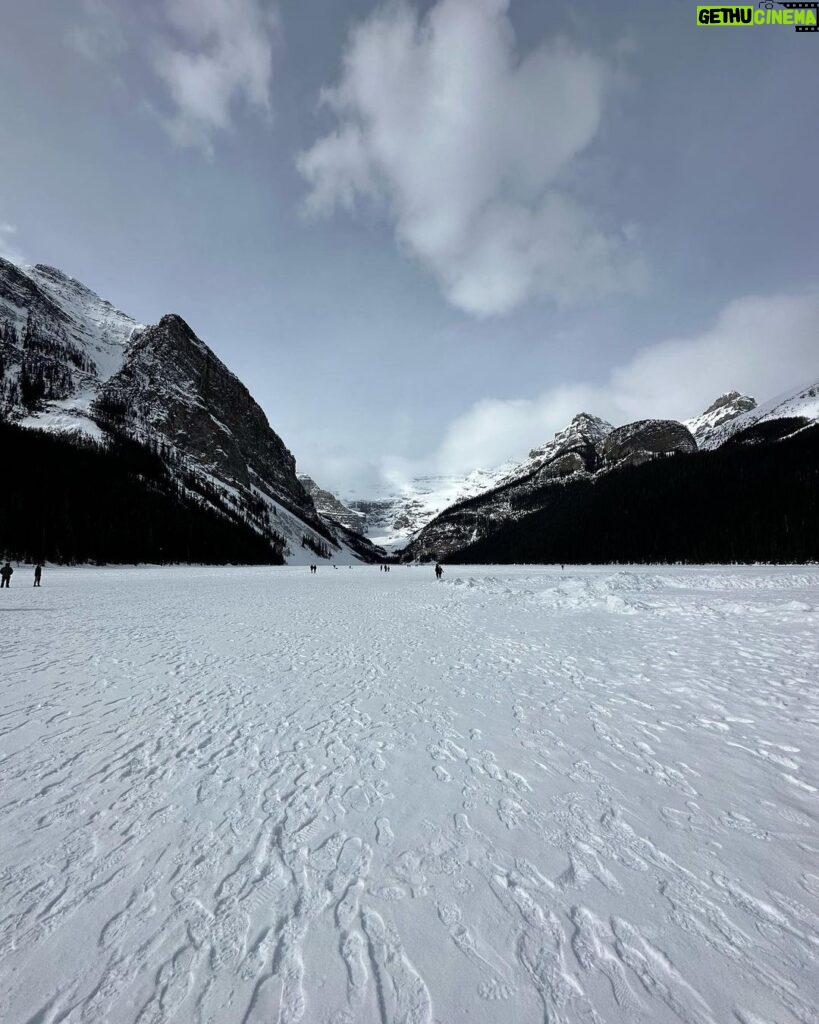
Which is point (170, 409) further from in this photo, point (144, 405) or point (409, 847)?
point (409, 847)

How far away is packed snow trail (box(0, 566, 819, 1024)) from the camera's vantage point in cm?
263

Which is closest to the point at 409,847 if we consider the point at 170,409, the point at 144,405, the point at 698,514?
the point at 698,514

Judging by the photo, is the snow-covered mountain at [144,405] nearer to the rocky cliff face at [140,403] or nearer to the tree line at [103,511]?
the rocky cliff face at [140,403]

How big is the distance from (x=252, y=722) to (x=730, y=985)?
247 inches

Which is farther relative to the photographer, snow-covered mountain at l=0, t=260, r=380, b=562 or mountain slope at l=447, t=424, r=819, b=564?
snow-covered mountain at l=0, t=260, r=380, b=562

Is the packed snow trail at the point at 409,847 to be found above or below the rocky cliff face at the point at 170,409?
below

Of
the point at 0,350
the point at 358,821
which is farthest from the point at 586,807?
the point at 0,350

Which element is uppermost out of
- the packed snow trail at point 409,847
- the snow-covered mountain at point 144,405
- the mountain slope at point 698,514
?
Answer: the snow-covered mountain at point 144,405

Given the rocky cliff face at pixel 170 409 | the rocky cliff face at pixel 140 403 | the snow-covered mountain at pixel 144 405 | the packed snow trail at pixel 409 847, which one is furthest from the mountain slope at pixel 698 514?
the rocky cliff face at pixel 170 409

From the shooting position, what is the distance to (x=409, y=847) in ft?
13.0

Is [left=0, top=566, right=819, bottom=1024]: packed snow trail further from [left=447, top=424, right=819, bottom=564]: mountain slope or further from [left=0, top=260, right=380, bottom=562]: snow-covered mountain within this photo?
[left=0, top=260, right=380, bottom=562]: snow-covered mountain

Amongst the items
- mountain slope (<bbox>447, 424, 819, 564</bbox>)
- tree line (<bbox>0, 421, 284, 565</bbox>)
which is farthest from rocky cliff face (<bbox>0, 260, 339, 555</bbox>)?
mountain slope (<bbox>447, 424, 819, 564</bbox>)

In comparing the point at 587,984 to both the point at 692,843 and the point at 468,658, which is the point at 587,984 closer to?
the point at 692,843

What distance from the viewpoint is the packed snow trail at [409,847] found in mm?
2633
